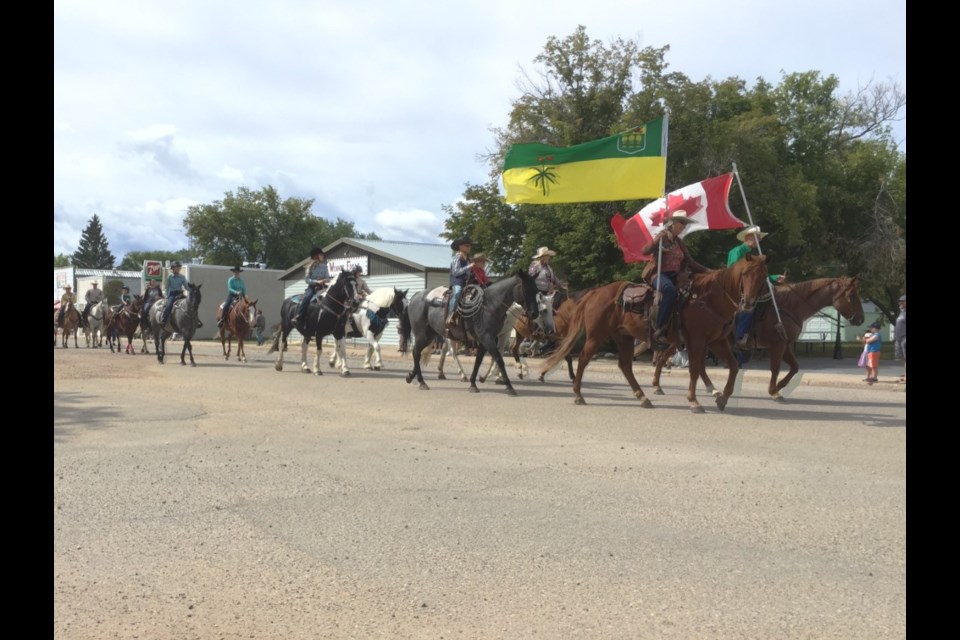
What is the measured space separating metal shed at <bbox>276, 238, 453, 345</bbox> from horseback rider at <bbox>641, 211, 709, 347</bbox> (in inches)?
887

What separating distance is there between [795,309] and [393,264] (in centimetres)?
2848

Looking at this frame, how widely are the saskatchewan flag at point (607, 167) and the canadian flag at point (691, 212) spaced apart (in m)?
0.52

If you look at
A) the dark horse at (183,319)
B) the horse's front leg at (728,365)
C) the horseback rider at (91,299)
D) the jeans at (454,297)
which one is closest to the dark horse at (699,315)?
the horse's front leg at (728,365)

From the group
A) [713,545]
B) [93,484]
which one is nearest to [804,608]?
[713,545]

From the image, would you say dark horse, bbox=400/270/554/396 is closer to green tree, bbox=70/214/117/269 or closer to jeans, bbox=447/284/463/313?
jeans, bbox=447/284/463/313

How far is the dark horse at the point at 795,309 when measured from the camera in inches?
575

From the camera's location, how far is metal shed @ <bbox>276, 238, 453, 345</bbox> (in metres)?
39.1

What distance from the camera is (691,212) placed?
51.1 feet

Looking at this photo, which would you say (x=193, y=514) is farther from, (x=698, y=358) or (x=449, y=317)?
(x=449, y=317)

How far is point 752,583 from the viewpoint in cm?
470

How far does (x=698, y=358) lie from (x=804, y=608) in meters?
8.97

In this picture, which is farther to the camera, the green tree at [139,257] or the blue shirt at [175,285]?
the green tree at [139,257]

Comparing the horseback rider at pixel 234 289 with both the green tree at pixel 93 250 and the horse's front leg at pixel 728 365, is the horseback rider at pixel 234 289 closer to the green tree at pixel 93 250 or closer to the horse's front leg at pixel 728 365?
the horse's front leg at pixel 728 365

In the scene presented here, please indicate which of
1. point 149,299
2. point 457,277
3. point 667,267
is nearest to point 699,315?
point 667,267
